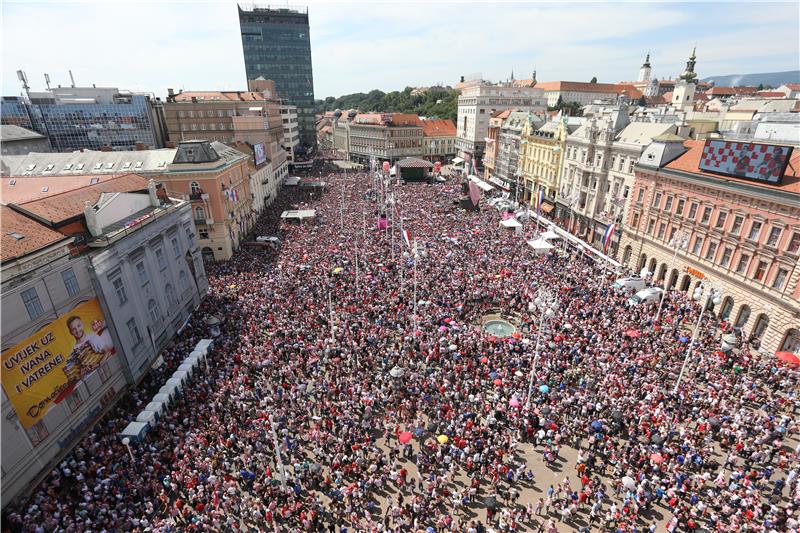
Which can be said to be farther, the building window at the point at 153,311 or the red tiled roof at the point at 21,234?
the building window at the point at 153,311

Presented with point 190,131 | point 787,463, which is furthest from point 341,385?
point 190,131

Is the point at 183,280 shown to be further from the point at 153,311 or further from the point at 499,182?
the point at 499,182

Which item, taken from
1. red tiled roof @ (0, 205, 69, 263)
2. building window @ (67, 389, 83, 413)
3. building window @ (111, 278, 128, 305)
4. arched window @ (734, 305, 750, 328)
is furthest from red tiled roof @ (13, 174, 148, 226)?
arched window @ (734, 305, 750, 328)

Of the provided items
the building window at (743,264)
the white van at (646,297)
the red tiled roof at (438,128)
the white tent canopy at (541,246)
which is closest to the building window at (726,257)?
the building window at (743,264)

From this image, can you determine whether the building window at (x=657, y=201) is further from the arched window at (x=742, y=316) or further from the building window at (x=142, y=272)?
the building window at (x=142, y=272)

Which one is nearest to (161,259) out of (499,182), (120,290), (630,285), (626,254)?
→ (120,290)

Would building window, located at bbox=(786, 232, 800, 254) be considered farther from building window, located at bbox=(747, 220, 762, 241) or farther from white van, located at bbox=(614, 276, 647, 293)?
white van, located at bbox=(614, 276, 647, 293)

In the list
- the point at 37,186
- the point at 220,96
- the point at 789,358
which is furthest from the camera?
the point at 220,96
